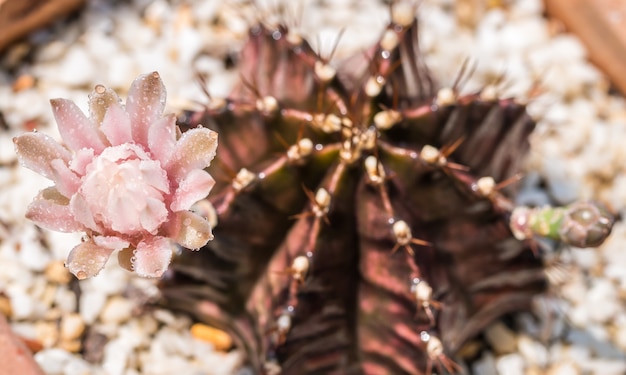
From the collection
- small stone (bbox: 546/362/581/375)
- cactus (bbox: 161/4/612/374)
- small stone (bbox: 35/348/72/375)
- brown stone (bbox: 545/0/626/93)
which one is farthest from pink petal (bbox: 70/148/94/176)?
brown stone (bbox: 545/0/626/93)

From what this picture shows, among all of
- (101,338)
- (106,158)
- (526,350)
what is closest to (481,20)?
(526,350)

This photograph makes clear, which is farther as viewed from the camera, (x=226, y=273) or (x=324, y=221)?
(x=226, y=273)

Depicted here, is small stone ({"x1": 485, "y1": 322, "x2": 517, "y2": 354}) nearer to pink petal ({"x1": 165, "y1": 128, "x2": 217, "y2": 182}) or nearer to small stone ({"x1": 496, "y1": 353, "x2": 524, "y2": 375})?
small stone ({"x1": 496, "y1": 353, "x2": 524, "y2": 375})

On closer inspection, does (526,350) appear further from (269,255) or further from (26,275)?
(26,275)

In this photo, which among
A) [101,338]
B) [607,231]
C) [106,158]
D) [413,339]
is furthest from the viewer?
[101,338]

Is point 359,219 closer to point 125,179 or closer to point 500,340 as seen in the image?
point 125,179

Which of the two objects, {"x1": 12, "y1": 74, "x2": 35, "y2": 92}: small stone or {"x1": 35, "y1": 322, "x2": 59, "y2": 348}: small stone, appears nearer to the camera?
{"x1": 35, "y1": 322, "x2": 59, "y2": 348}: small stone

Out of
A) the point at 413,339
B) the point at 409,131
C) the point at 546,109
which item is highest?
the point at 546,109
